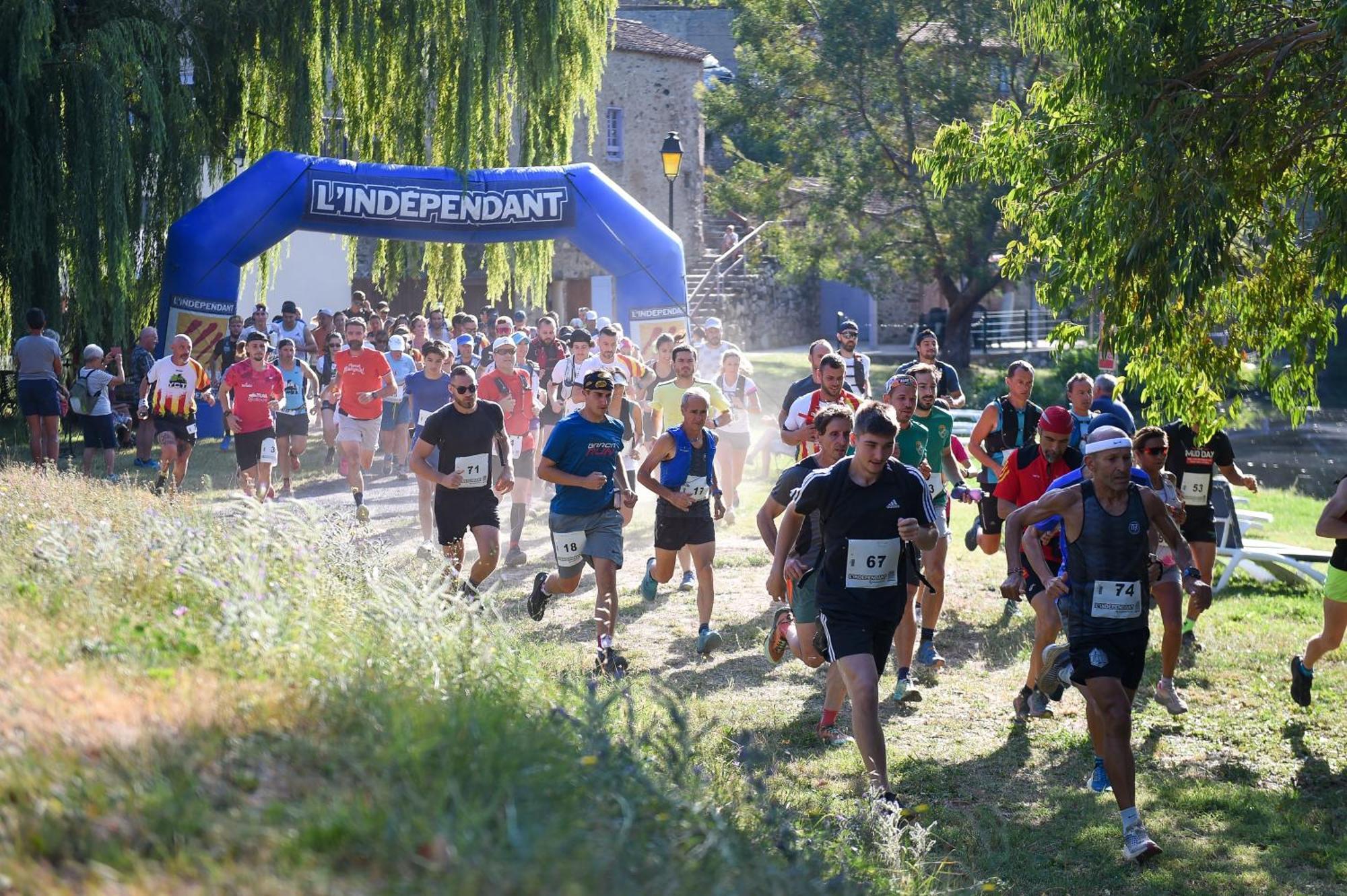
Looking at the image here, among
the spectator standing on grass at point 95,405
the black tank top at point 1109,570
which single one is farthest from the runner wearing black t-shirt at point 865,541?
the spectator standing on grass at point 95,405

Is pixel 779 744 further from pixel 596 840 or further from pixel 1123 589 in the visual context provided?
pixel 596 840

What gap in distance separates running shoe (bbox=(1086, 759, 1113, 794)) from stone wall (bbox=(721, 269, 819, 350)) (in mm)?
33573

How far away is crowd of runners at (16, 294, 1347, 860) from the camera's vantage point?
262 inches

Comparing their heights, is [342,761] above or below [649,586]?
above

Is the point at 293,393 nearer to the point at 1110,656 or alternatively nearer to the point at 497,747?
the point at 1110,656

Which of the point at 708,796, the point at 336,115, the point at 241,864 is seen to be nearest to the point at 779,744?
the point at 708,796

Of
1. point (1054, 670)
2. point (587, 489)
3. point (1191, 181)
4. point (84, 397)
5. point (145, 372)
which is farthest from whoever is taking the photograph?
point (145, 372)

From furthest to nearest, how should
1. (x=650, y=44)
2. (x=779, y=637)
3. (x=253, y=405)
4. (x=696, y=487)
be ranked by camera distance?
1. (x=650, y=44)
2. (x=253, y=405)
3. (x=696, y=487)
4. (x=779, y=637)

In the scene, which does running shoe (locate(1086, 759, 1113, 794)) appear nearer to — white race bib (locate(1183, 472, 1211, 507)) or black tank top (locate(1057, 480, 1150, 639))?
black tank top (locate(1057, 480, 1150, 639))

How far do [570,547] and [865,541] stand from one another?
2800 millimetres

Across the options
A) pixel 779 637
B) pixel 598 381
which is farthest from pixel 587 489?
pixel 779 637

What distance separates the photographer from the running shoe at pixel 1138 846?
628 centimetres

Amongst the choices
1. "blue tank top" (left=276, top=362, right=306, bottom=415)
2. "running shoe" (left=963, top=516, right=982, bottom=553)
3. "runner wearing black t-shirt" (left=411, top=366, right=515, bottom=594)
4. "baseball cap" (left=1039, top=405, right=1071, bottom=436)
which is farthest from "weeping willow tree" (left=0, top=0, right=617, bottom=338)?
"baseball cap" (left=1039, top=405, right=1071, bottom=436)

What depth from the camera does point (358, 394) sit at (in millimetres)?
14656
